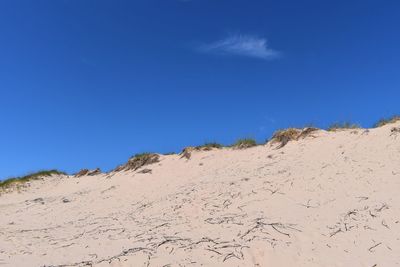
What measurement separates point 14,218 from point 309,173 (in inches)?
409

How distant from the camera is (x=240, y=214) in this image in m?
9.87

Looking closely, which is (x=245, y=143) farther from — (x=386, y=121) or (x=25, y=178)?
(x=25, y=178)

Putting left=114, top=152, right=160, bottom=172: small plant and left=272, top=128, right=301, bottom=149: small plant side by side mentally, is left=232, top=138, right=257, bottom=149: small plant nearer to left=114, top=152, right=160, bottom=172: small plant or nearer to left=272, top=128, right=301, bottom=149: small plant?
left=272, top=128, right=301, bottom=149: small plant

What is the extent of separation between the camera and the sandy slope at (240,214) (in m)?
7.83

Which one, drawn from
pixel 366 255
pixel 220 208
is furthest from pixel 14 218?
pixel 366 255

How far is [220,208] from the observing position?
1066 centimetres

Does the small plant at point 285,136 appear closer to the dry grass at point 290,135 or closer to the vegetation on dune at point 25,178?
the dry grass at point 290,135

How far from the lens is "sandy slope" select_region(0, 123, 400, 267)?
25.7ft

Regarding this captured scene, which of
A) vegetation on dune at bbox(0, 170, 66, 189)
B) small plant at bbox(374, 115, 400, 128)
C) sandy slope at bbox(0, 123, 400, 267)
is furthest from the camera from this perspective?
vegetation on dune at bbox(0, 170, 66, 189)

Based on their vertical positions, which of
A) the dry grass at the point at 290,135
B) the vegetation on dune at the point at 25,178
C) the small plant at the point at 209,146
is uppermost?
the vegetation on dune at the point at 25,178

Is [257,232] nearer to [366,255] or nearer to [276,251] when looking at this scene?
[276,251]

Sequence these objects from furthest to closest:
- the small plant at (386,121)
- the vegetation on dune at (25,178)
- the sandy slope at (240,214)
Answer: the vegetation on dune at (25,178)
the small plant at (386,121)
the sandy slope at (240,214)

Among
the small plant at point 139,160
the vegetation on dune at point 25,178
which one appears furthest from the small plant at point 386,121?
the vegetation on dune at point 25,178

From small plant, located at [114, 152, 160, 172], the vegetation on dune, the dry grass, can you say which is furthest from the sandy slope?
the vegetation on dune
